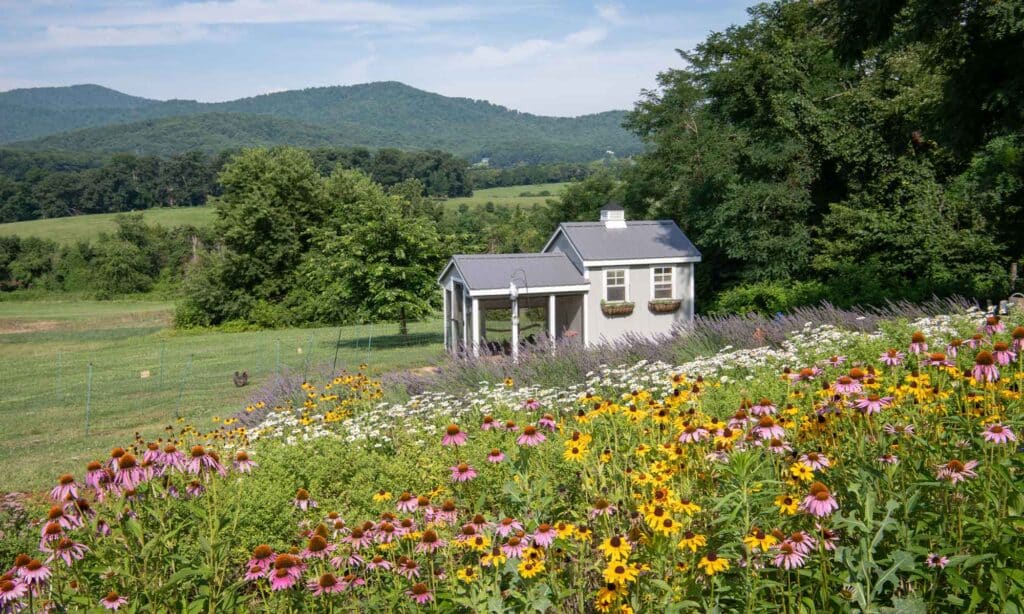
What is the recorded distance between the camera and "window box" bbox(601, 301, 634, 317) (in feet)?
66.3

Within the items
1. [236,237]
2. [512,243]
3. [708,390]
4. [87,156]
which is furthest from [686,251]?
[87,156]

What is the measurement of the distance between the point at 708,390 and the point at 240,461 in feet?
14.5

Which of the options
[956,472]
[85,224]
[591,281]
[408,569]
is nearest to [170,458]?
[408,569]

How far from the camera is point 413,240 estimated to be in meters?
25.9

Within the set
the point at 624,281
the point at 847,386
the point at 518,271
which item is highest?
the point at 847,386

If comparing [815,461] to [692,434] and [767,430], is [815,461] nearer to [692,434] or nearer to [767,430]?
[767,430]

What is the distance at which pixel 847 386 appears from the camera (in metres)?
3.56

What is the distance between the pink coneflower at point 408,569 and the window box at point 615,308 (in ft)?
56.6

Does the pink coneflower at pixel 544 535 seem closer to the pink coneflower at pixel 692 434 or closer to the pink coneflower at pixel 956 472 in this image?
the pink coneflower at pixel 692 434

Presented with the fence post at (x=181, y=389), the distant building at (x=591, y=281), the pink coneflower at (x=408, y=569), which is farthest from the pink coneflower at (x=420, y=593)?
the distant building at (x=591, y=281)

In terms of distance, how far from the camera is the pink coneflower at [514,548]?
279 cm

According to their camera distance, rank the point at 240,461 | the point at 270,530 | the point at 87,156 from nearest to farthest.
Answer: the point at 240,461 < the point at 270,530 < the point at 87,156

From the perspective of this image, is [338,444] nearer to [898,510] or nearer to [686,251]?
[898,510]

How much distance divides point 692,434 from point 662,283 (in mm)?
17887
